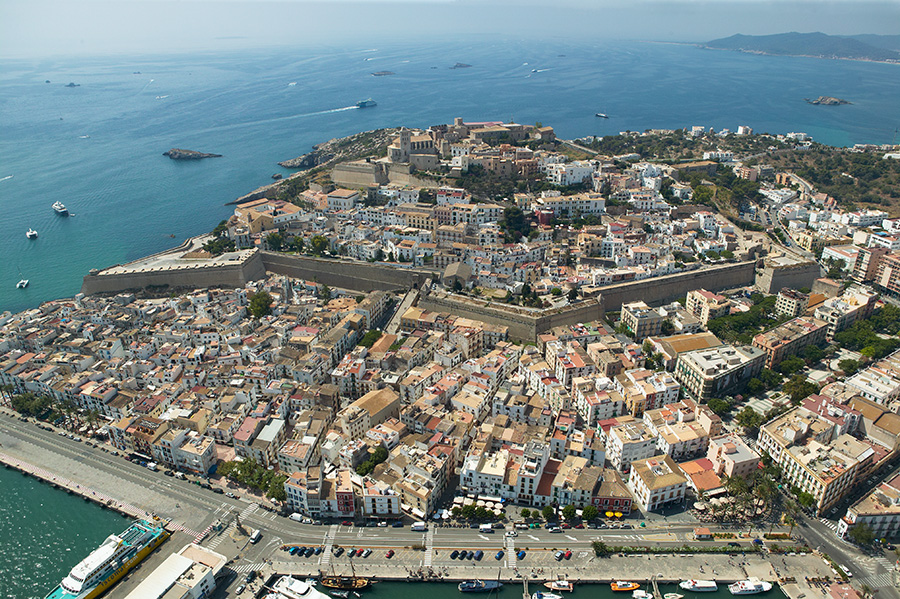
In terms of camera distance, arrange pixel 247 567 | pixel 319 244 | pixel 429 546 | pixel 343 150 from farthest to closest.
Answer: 1. pixel 343 150
2. pixel 319 244
3. pixel 429 546
4. pixel 247 567

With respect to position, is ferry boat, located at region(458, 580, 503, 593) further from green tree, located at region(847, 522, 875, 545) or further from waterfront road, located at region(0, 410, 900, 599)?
green tree, located at region(847, 522, 875, 545)

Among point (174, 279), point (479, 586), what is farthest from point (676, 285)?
point (174, 279)

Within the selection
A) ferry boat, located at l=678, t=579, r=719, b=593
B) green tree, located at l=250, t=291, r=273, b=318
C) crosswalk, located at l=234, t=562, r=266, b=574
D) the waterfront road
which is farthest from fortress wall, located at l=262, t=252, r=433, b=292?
ferry boat, located at l=678, t=579, r=719, b=593

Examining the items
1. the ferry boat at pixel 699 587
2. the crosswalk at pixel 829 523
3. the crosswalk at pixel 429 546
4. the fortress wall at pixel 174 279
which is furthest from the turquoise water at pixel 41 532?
the crosswalk at pixel 829 523

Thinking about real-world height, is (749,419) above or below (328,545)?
above

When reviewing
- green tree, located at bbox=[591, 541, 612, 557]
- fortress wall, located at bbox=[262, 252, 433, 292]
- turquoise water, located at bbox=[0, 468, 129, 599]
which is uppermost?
fortress wall, located at bbox=[262, 252, 433, 292]

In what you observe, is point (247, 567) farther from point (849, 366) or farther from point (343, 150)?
point (343, 150)

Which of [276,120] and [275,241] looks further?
[276,120]
